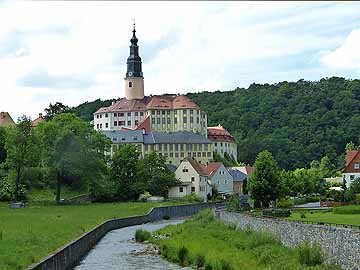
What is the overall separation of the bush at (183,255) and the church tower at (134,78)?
469 ft

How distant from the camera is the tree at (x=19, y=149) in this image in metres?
85.0

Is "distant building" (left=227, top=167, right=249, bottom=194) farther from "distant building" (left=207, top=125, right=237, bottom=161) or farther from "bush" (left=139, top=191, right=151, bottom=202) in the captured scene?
"bush" (left=139, top=191, right=151, bottom=202)

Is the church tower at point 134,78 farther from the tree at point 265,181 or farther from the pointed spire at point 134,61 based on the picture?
the tree at point 265,181

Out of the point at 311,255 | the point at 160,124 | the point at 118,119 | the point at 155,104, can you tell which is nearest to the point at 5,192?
the point at 311,255

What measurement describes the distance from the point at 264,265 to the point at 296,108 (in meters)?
158

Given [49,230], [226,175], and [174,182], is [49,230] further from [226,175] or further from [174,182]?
[226,175]

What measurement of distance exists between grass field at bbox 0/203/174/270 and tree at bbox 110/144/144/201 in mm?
12357

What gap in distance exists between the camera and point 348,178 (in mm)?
101750

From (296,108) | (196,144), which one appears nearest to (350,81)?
(296,108)

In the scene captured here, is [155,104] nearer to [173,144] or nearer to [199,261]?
[173,144]

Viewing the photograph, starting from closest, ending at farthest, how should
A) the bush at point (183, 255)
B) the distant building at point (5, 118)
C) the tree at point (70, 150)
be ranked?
the bush at point (183, 255)
the tree at point (70, 150)
the distant building at point (5, 118)

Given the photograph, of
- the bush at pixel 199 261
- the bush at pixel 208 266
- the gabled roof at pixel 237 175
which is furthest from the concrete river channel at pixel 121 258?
the gabled roof at pixel 237 175

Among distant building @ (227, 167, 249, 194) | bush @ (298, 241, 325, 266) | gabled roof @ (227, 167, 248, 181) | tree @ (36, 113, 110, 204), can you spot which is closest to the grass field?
tree @ (36, 113, 110, 204)

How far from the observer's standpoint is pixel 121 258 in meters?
41.8
